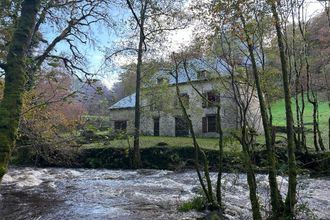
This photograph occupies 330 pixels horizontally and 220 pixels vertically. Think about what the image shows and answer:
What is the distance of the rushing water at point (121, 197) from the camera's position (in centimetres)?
973

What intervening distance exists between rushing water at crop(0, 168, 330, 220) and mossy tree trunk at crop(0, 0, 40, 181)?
20.9ft

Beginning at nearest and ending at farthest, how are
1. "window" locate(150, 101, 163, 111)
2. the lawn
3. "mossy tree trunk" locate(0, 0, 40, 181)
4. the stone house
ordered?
"mossy tree trunk" locate(0, 0, 40, 181), the lawn, the stone house, "window" locate(150, 101, 163, 111)

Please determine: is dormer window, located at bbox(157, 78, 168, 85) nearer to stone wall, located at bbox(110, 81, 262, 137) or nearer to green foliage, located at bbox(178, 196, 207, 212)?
stone wall, located at bbox(110, 81, 262, 137)

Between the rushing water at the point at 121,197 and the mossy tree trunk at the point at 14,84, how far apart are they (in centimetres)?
636

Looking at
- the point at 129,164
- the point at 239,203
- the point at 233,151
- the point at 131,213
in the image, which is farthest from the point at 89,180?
the point at 233,151

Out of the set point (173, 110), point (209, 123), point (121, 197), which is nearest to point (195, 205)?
point (121, 197)

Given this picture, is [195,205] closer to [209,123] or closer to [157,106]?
[157,106]

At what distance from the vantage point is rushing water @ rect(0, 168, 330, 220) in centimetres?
973

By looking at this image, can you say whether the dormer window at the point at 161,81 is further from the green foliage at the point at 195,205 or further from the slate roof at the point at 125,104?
the green foliage at the point at 195,205

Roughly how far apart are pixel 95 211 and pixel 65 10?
19.4 feet

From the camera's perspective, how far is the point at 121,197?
1271cm

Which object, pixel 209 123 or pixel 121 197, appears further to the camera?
pixel 209 123

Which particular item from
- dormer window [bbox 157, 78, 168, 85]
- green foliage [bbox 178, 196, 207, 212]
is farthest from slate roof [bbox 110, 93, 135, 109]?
green foliage [bbox 178, 196, 207, 212]

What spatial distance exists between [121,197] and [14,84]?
10.4 meters
